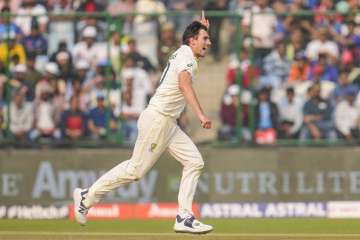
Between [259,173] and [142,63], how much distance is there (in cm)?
261

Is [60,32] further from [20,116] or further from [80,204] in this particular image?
[80,204]

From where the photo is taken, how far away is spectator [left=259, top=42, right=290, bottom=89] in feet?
57.0

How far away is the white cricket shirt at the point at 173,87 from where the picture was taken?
11156 millimetres

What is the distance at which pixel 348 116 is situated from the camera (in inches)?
677

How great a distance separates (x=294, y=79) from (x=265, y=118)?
0.79 metres

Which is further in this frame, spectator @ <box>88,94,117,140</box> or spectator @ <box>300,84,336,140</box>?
spectator @ <box>88,94,117,140</box>

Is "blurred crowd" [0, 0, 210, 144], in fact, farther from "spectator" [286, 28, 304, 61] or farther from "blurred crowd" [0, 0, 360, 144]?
"spectator" [286, 28, 304, 61]

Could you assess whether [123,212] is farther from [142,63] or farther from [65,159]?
[142,63]

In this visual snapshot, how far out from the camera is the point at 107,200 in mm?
17547

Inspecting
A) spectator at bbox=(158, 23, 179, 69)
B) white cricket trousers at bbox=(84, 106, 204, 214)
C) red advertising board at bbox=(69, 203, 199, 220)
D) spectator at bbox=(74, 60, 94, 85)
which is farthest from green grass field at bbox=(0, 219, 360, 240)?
spectator at bbox=(158, 23, 179, 69)

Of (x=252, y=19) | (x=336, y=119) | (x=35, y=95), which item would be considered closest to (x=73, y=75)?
(x=35, y=95)

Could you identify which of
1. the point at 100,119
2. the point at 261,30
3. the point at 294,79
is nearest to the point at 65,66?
the point at 100,119

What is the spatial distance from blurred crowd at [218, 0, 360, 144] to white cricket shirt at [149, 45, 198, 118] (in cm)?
606

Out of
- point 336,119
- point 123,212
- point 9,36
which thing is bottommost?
point 123,212
